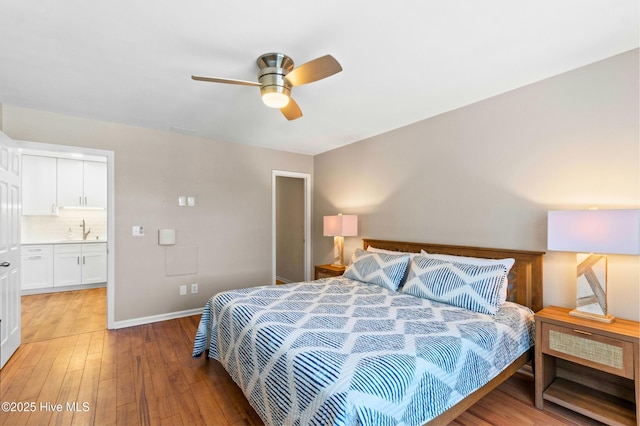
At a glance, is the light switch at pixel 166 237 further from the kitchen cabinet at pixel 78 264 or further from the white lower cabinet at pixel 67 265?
the white lower cabinet at pixel 67 265

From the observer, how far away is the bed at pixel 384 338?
1357mm

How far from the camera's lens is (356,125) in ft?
11.7

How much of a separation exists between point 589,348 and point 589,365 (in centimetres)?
11

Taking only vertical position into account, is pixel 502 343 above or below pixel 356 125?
below

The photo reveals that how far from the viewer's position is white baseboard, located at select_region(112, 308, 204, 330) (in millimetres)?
3549

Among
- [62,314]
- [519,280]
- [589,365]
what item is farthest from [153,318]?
[589,365]

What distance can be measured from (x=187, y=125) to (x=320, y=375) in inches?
130

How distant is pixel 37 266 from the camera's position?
5.01m

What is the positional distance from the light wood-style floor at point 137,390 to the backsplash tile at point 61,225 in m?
3.13

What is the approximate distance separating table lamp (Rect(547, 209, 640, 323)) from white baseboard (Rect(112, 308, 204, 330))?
4.10 metres

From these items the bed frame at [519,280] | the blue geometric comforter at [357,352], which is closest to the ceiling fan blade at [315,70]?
the blue geometric comforter at [357,352]

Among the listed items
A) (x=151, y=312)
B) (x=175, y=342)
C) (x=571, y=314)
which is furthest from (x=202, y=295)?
(x=571, y=314)

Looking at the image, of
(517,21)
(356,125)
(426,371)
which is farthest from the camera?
(356,125)

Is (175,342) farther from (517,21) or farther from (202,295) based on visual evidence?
(517,21)
